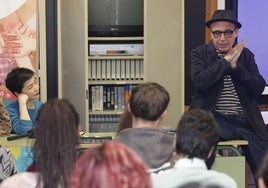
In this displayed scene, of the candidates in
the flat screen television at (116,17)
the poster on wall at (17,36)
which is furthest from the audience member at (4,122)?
the flat screen television at (116,17)

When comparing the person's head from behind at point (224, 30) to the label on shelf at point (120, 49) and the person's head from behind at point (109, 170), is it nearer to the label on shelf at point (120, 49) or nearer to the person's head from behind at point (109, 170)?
the label on shelf at point (120, 49)

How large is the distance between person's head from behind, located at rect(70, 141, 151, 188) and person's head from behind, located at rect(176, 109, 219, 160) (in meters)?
0.60

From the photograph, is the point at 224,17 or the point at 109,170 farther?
the point at 224,17

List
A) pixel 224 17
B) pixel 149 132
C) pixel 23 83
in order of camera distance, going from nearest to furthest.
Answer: pixel 149 132 < pixel 224 17 < pixel 23 83

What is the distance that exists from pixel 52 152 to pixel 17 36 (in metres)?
2.95

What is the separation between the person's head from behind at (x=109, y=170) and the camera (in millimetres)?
1198

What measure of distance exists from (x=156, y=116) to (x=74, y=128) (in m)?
0.59

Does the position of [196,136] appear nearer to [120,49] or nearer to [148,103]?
[148,103]

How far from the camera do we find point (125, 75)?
15.9ft

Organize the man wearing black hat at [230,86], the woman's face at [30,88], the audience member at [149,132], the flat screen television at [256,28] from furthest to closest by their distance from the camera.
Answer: the flat screen television at [256,28] → the woman's face at [30,88] → the man wearing black hat at [230,86] → the audience member at [149,132]

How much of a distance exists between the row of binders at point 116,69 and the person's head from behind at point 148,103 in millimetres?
2407

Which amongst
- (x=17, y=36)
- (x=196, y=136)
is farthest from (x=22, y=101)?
(x=196, y=136)

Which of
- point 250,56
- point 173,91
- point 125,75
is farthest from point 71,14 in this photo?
point 250,56

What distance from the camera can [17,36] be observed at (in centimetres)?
455
